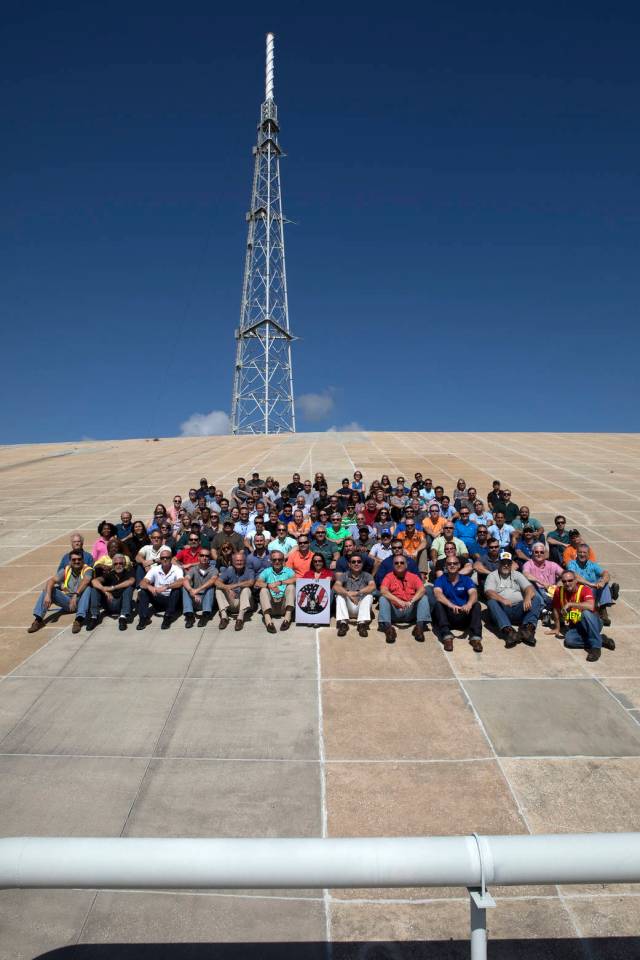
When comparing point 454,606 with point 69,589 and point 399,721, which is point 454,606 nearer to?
point 399,721

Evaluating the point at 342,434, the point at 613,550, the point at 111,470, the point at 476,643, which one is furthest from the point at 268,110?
the point at 476,643

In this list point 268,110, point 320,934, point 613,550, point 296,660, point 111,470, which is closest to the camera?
point 320,934

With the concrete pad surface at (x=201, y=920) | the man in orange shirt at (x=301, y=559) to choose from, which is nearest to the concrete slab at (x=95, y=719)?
the concrete pad surface at (x=201, y=920)

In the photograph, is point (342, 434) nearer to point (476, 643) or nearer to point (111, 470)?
point (111, 470)

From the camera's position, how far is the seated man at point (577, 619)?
6469mm

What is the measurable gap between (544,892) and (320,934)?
136 cm

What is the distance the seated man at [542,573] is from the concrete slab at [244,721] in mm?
3397

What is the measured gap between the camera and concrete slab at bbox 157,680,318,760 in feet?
15.7

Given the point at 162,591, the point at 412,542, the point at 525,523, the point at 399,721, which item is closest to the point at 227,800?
the point at 399,721

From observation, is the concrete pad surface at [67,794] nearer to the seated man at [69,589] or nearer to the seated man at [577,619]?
the seated man at [69,589]

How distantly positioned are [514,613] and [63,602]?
580 centimetres

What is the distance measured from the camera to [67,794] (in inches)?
168

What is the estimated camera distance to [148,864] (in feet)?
5.37

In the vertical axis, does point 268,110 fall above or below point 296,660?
above
